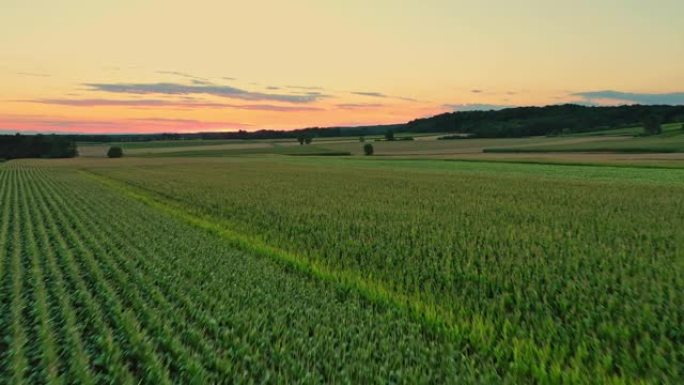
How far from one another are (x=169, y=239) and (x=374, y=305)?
6812mm

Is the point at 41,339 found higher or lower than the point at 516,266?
higher

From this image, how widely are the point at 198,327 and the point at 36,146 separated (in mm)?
137786

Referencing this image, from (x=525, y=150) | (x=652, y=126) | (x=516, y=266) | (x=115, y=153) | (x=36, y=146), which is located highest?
(x=516, y=266)

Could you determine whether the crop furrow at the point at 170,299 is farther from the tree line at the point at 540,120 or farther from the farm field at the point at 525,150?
the tree line at the point at 540,120

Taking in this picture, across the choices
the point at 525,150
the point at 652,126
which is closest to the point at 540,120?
the point at 652,126

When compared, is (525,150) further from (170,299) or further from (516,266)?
(170,299)

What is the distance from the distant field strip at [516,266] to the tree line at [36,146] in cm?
11310

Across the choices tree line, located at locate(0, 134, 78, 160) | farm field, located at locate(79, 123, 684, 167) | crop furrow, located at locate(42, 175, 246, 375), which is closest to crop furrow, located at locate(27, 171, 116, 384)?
crop furrow, located at locate(42, 175, 246, 375)

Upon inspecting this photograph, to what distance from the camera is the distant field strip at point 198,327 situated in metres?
4.68

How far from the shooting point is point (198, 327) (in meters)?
5.91

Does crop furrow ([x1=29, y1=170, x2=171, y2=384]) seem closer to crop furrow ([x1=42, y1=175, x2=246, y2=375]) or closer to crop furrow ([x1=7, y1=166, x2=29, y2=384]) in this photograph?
crop furrow ([x1=42, y1=175, x2=246, y2=375])

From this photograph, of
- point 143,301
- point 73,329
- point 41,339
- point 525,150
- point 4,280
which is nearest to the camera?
point 41,339

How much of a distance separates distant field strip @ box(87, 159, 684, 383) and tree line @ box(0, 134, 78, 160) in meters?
113

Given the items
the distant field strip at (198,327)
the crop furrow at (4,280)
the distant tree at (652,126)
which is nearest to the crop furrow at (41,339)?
the distant field strip at (198,327)
